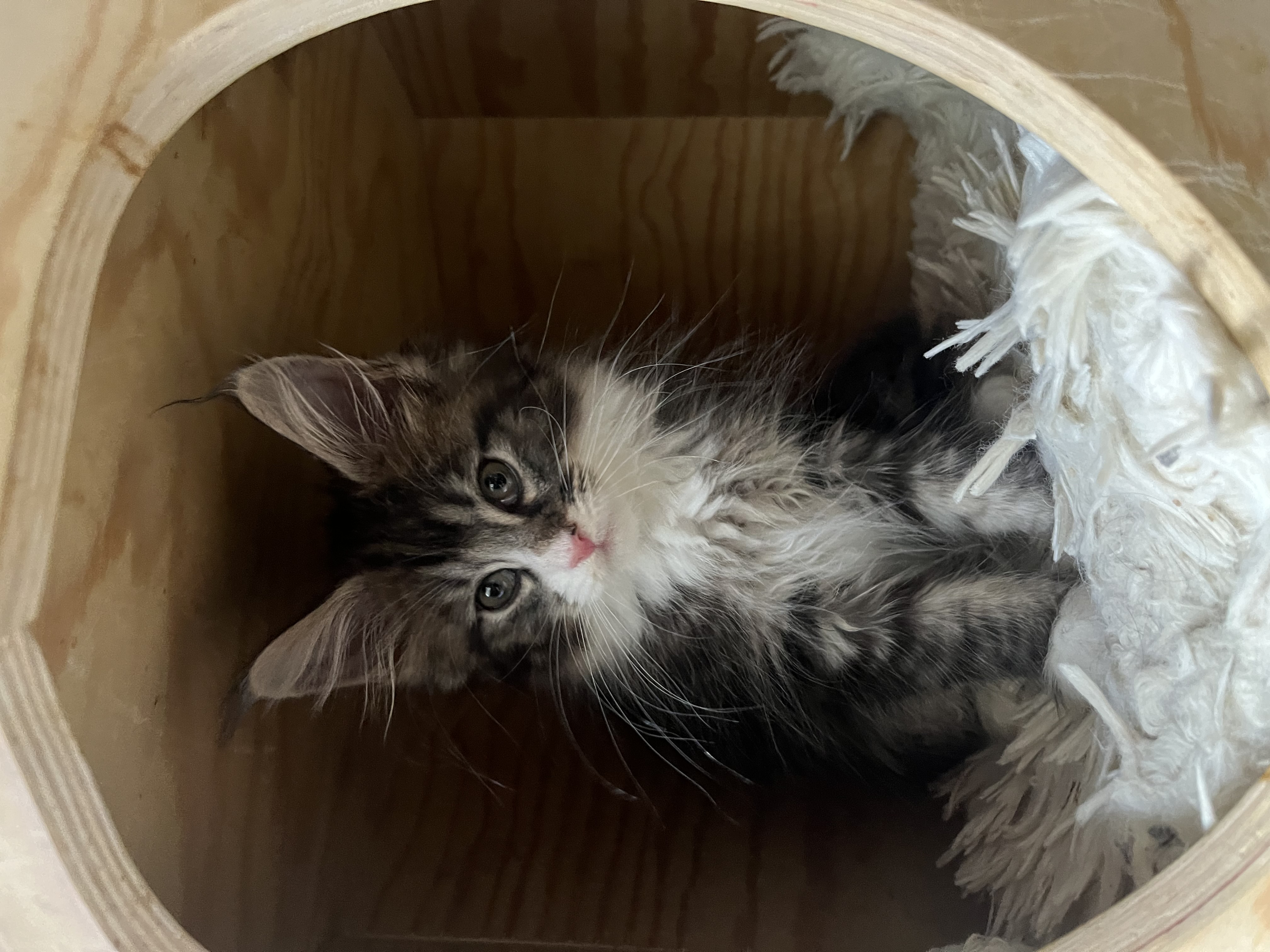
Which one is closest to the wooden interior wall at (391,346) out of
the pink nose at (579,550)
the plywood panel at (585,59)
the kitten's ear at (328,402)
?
the plywood panel at (585,59)

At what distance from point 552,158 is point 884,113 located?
2.18 feet

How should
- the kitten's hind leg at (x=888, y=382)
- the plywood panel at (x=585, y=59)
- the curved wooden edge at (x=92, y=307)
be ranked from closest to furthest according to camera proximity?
the curved wooden edge at (x=92, y=307), the kitten's hind leg at (x=888, y=382), the plywood panel at (x=585, y=59)

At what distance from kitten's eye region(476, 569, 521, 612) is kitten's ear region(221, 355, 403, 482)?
0.25 meters

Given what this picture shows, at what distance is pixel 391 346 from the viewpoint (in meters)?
1.84

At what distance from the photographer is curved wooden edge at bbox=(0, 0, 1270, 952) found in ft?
2.22

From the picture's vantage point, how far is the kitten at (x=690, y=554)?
1.26 m

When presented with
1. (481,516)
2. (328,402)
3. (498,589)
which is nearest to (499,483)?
(481,516)

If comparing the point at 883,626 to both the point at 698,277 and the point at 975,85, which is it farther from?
the point at 698,277

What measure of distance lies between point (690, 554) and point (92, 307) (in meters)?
0.83

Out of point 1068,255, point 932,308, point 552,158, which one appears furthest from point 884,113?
point 1068,255

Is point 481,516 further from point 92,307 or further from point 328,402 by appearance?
point 92,307

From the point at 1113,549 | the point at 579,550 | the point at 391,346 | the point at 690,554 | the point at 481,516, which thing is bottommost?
the point at 1113,549

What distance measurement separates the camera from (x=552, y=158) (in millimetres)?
1851

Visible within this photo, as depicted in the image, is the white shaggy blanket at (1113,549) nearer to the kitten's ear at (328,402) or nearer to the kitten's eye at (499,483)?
the kitten's eye at (499,483)
